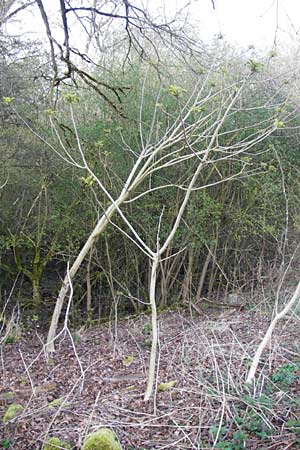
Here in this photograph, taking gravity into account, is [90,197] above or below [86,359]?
above

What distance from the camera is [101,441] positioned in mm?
3287

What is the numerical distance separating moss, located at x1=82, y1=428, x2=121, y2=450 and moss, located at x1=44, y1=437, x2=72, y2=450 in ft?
0.68

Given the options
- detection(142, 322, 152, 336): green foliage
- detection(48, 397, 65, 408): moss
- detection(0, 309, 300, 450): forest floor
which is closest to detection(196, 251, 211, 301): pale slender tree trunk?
detection(142, 322, 152, 336): green foliage

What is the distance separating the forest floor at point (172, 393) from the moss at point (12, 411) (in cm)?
7

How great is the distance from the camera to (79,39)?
6480 millimetres

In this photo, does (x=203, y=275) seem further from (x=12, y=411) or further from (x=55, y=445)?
(x=55, y=445)

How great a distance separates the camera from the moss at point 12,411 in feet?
Answer: 13.0

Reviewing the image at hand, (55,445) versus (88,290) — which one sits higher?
(88,290)

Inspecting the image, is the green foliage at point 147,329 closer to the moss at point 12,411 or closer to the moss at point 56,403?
the moss at point 56,403

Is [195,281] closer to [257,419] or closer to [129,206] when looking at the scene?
[129,206]

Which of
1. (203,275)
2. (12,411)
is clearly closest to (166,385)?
(12,411)

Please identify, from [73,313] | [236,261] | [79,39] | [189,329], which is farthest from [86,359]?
[79,39]

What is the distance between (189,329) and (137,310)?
5.55ft

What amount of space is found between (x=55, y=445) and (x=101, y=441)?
0.40 m
